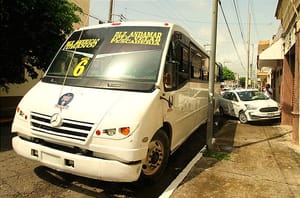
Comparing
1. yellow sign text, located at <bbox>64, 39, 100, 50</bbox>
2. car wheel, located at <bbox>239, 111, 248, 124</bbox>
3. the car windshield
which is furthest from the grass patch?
the car windshield

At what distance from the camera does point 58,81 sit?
15.6 feet

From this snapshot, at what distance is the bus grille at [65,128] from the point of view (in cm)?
380

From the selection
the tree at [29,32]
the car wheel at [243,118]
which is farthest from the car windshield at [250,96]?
the tree at [29,32]

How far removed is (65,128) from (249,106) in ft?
34.0

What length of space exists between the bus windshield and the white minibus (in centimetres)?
2

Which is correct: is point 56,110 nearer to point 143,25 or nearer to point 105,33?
point 105,33

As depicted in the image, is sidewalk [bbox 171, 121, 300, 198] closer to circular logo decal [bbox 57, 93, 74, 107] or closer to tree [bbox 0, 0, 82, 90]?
circular logo decal [bbox 57, 93, 74, 107]

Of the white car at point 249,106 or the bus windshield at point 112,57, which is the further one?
the white car at point 249,106

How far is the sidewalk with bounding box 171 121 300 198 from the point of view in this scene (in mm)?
4453


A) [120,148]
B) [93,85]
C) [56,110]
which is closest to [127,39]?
[93,85]

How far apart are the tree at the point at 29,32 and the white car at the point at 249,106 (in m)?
7.94

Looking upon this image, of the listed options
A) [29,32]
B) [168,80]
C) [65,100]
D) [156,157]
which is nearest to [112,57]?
[168,80]

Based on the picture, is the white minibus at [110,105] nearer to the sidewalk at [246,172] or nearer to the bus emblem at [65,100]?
the bus emblem at [65,100]

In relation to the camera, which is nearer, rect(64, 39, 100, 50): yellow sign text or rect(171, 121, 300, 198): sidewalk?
rect(171, 121, 300, 198): sidewalk
